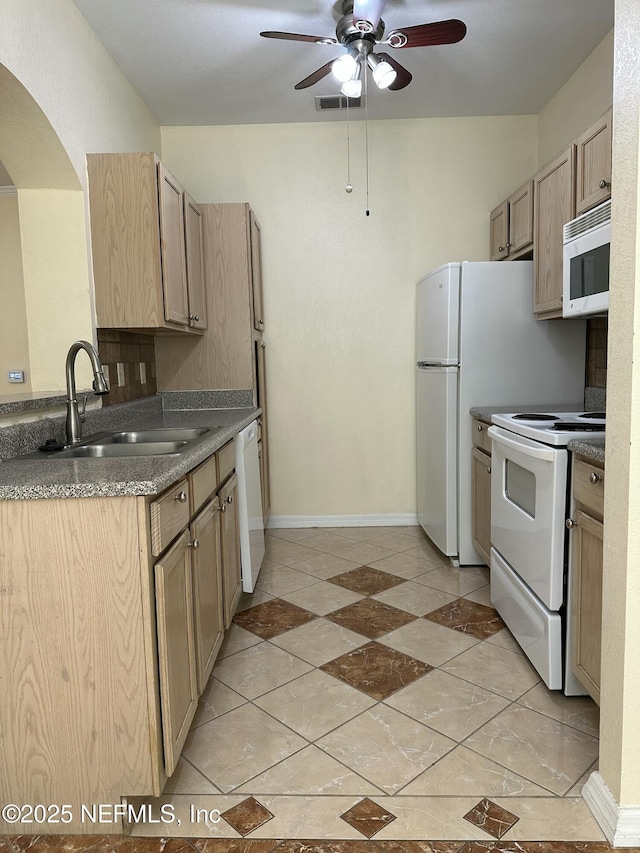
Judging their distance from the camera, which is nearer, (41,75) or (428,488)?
(41,75)

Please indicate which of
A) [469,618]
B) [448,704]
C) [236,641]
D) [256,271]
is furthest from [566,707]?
[256,271]

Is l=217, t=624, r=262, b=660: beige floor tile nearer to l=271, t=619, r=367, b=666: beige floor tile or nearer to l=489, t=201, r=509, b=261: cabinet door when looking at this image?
l=271, t=619, r=367, b=666: beige floor tile

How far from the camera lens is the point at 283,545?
3.91 metres

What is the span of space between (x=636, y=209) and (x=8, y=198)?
500cm

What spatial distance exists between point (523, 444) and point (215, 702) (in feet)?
4.70

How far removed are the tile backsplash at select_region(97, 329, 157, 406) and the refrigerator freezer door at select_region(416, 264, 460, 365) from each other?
1.65 metres

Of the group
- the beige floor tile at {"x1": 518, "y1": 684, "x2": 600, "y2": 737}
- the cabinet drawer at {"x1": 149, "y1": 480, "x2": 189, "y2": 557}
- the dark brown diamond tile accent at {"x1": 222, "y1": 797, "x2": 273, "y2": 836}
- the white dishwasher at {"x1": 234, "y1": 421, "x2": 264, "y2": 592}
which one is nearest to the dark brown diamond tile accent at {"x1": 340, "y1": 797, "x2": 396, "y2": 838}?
the dark brown diamond tile accent at {"x1": 222, "y1": 797, "x2": 273, "y2": 836}

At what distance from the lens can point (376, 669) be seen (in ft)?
7.70

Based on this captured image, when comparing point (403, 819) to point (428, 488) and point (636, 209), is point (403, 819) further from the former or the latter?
point (428, 488)

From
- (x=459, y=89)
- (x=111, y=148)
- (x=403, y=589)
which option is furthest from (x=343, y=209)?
(x=403, y=589)

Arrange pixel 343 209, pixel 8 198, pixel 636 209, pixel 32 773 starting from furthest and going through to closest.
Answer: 1. pixel 8 198
2. pixel 343 209
3. pixel 32 773
4. pixel 636 209

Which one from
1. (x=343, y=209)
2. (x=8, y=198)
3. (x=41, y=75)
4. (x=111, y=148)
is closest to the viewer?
(x=41, y=75)

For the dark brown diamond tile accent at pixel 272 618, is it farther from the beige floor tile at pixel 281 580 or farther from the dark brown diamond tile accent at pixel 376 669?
the dark brown diamond tile accent at pixel 376 669

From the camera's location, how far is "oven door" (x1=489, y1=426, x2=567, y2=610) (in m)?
2.05
